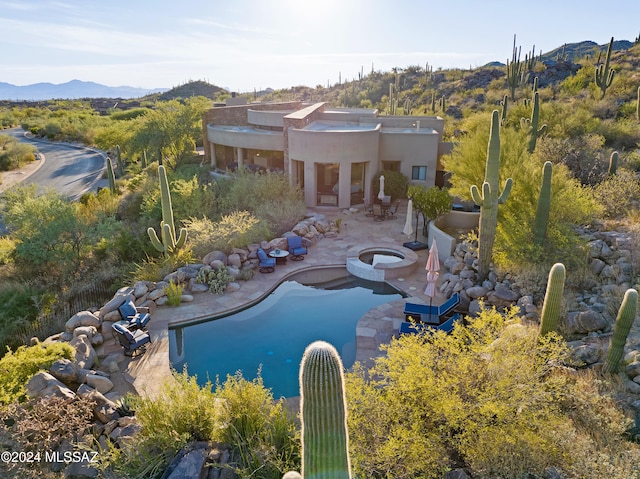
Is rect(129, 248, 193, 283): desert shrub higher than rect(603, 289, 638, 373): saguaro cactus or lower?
lower

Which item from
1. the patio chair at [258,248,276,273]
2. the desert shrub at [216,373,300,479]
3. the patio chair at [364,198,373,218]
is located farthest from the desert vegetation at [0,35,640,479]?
the patio chair at [364,198,373,218]

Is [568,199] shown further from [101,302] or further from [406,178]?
[101,302]

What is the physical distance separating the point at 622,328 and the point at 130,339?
10294mm

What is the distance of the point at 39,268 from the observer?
57.9 feet

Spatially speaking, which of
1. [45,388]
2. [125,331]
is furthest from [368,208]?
[45,388]

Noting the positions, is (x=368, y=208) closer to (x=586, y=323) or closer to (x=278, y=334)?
(x=278, y=334)

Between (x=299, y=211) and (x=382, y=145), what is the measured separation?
6.75m

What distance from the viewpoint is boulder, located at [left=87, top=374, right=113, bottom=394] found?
8.93 m

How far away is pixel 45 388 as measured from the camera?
7.98 metres

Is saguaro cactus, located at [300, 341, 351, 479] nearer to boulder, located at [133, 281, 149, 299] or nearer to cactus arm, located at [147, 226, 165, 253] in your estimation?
boulder, located at [133, 281, 149, 299]

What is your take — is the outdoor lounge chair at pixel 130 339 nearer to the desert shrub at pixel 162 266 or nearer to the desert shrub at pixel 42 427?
the desert shrub at pixel 42 427

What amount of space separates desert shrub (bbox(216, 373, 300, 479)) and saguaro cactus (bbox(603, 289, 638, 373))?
5.86 metres

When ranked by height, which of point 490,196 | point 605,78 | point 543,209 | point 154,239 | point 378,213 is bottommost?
point 378,213

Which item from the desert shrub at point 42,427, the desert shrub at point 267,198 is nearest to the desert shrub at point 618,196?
the desert shrub at point 267,198
